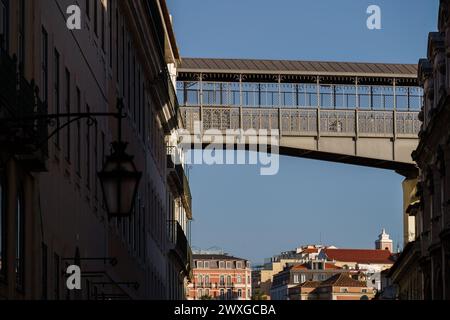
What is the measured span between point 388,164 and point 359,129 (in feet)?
7.43

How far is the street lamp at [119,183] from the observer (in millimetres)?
18000

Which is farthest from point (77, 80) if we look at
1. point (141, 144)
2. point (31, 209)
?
point (141, 144)

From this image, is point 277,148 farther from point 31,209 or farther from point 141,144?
point 31,209

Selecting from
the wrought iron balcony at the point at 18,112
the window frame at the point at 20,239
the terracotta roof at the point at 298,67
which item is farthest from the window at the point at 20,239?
the terracotta roof at the point at 298,67

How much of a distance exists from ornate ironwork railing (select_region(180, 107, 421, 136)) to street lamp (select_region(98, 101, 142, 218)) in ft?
177

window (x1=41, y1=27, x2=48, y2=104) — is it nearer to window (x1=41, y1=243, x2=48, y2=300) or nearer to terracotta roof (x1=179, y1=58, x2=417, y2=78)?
window (x1=41, y1=243, x2=48, y2=300)

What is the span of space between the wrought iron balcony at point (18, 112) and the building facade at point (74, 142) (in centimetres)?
2

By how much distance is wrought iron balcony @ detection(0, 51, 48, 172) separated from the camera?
2083cm

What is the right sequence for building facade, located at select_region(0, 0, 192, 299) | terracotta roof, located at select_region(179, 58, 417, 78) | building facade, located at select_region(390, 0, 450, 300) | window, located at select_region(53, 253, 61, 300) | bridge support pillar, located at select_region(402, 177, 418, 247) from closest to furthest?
building facade, located at select_region(0, 0, 192, 299), window, located at select_region(53, 253, 61, 300), building facade, located at select_region(390, 0, 450, 300), terracotta roof, located at select_region(179, 58, 417, 78), bridge support pillar, located at select_region(402, 177, 418, 247)

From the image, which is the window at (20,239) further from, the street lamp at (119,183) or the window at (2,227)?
the street lamp at (119,183)

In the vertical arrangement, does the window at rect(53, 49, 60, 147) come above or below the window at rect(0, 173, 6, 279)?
above

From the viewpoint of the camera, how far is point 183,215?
8469 cm

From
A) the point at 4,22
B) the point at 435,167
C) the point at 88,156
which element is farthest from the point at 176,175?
the point at 4,22

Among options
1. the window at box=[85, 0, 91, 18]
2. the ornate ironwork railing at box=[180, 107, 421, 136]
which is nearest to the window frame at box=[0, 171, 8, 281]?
the window at box=[85, 0, 91, 18]
